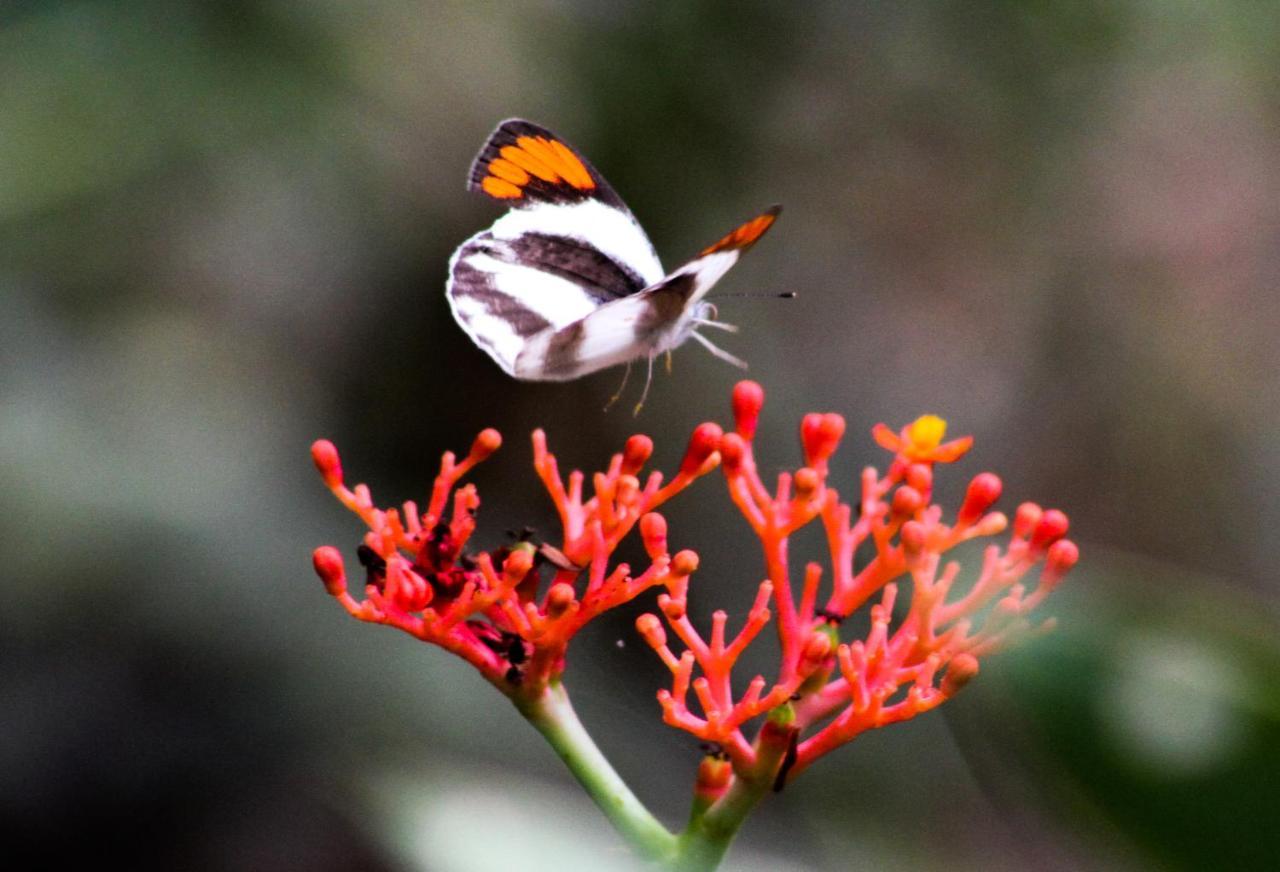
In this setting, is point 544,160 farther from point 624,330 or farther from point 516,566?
point 516,566

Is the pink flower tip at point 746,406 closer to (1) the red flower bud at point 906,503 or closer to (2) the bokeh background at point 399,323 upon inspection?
(1) the red flower bud at point 906,503

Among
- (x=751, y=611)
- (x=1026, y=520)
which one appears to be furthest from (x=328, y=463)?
(x=1026, y=520)

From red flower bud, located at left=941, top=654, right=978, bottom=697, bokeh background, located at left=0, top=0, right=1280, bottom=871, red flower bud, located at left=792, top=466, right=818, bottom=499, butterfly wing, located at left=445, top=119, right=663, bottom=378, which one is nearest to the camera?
red flower bud, located at left=941, top=654, right=978, bottom=697

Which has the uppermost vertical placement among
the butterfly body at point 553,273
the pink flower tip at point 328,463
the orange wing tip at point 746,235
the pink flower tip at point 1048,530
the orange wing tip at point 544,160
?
the orange wing tip at point 746,235

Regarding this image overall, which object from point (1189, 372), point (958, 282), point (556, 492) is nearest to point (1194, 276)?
point (1189, 372)

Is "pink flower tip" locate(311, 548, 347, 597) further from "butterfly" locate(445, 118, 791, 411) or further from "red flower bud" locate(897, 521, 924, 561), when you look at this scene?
"red flower bud" locate(897, 521, 924, 561)

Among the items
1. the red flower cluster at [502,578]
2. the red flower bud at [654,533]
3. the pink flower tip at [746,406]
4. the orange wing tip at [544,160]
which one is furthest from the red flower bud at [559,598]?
the orange wing tip at [544,160]

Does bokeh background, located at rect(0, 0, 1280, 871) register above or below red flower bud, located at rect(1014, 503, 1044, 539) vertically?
below

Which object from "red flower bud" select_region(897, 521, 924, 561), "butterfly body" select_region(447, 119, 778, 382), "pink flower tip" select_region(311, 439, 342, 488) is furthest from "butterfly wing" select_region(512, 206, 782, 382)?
"red flower bud" select_region(897, 521, 924, 561)
